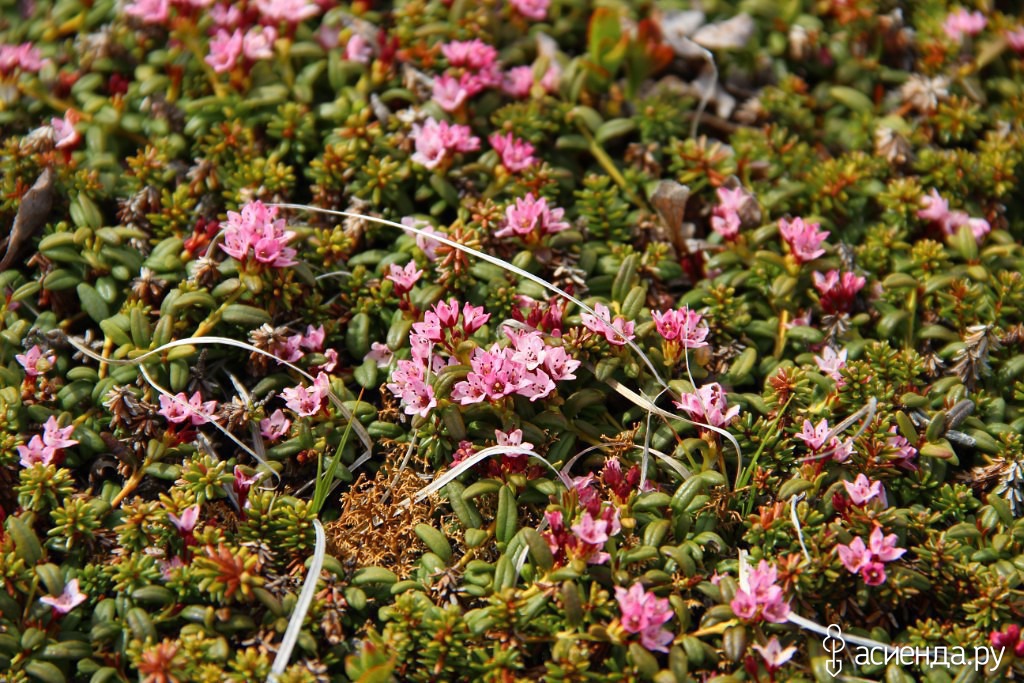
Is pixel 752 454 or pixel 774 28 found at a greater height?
pixel 774 28

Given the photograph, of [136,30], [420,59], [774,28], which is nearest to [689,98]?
[774,28]

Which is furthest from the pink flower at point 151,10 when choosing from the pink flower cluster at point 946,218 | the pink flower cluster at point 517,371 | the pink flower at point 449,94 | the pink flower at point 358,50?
the pink flower cluster at point 946,218

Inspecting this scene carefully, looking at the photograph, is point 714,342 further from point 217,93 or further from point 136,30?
point 136,30

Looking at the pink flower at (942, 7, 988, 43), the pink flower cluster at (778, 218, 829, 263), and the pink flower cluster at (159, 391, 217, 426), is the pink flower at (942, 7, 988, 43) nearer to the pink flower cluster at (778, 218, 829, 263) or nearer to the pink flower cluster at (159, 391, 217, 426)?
the pink flower cluster at (778, 218, 829, 263)

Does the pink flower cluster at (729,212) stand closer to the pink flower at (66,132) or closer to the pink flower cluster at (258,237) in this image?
the pink flower cluster at (258,237)

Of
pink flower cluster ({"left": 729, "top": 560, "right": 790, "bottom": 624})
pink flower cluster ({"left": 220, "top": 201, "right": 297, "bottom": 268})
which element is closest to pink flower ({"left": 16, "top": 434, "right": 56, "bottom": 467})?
pink flower cluster ({"left": 220, "top": 201, "right": 297, "bottom": 268})

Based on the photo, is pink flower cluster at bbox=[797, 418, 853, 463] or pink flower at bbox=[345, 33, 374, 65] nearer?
pink flower cluster at bbox=[797, 418, 853, 463]
